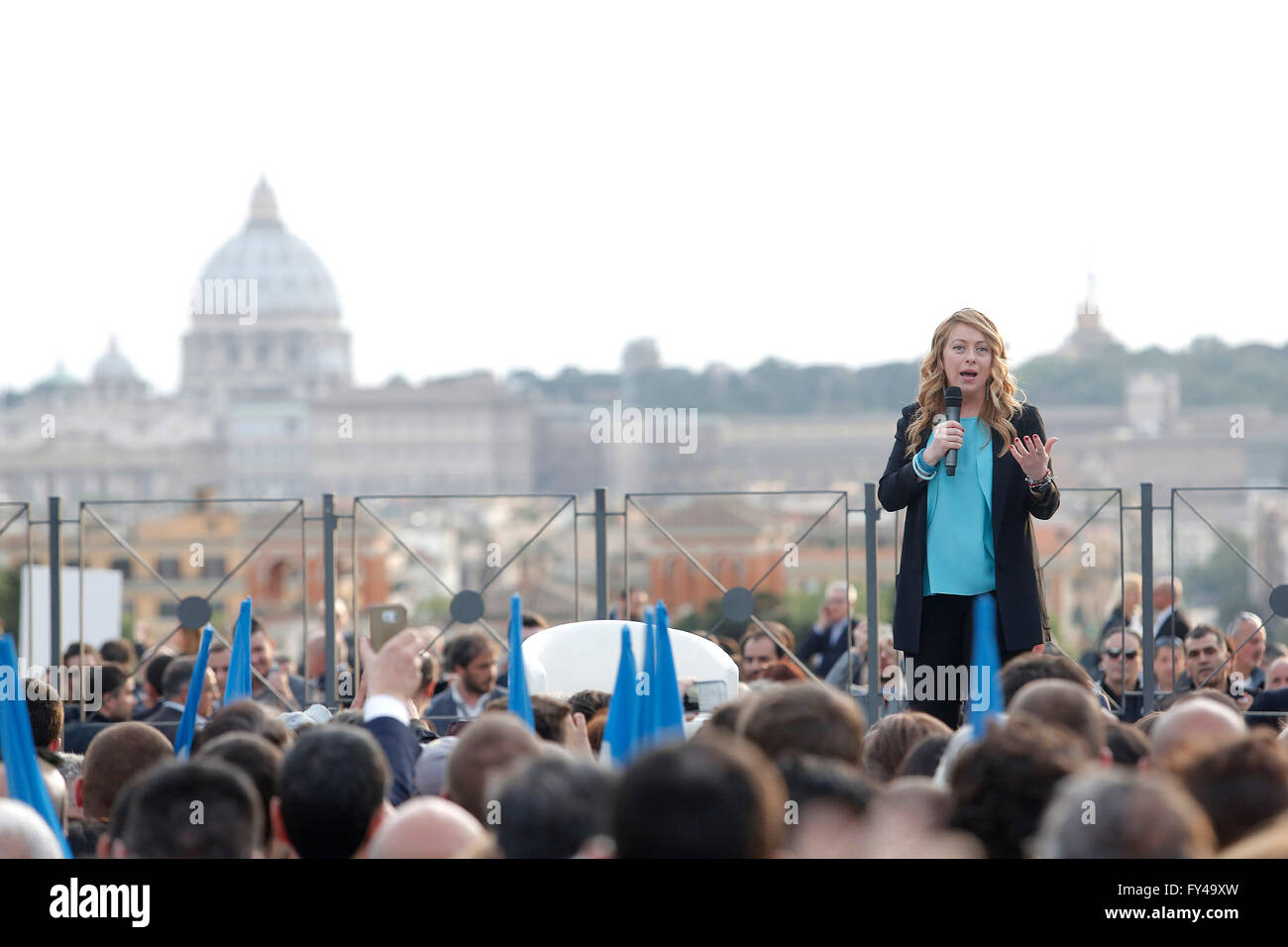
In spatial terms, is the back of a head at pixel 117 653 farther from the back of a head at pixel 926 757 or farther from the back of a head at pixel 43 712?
the back of a head at pixel 926 757

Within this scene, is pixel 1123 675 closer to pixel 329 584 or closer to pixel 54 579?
pixel 329 584

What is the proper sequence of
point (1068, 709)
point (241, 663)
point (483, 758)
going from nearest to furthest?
point (483, 758) < point (1068, 709) < point (241, 663)

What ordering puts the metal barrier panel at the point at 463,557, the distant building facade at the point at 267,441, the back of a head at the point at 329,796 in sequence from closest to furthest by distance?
the back of a head at the point at 329,796, the metal barrier panel at the point at 463,557, the distant building facade at the point at 267,441

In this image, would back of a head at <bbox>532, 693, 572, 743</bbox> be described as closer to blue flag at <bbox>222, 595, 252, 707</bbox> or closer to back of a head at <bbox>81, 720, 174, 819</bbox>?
back of a head at <bbox>81, 720, 174, 819</bbox>

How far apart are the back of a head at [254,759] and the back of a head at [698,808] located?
1380 millimetres

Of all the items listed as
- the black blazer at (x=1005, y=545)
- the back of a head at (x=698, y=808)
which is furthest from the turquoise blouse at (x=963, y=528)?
the back of a head at (x=698, y=808)

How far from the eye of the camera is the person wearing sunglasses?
28.9 feet

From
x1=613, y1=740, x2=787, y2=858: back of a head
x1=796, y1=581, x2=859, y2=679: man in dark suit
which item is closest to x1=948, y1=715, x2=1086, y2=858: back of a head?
x1=613, y1=740, x2=787, y2=858: back of a head

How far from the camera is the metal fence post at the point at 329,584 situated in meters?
8.59

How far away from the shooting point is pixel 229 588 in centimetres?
9631

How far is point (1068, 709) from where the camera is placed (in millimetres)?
3990

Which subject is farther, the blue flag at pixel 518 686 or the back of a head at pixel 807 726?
the blue flag at pixel 518 686

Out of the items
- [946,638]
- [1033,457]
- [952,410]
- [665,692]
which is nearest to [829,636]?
[946,638]

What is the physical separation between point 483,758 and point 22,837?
36.2 inches
